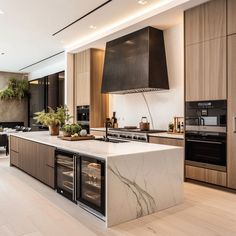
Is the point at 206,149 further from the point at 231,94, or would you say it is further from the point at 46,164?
the point at 46,164

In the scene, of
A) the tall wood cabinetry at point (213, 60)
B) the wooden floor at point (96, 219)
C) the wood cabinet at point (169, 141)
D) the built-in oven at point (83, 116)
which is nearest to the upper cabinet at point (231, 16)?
the tall wood cabinetry at point (213, 60)

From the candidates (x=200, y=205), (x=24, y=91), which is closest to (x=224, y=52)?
(x=200, y=205)

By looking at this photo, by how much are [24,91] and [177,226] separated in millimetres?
10162

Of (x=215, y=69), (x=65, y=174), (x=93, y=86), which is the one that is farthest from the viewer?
(x=93, y=86)

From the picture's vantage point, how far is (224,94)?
12.6ft

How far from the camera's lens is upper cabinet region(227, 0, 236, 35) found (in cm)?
372

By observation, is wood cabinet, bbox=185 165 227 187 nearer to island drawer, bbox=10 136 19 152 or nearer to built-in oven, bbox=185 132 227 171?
built-in oven, bbox=185 132 227 171

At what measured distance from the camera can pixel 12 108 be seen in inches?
448

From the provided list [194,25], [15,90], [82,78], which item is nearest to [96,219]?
[194,25]

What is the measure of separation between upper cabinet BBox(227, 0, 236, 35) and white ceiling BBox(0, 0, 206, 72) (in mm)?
516

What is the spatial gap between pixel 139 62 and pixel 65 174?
9.42 ft

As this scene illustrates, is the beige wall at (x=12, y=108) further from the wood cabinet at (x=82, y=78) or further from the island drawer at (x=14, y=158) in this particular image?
the island drawer at (x=14, y=158)

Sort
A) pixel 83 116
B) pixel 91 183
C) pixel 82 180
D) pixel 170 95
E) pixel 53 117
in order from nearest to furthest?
pixel 91 183, pixel 82 180, pixel 53 117, pixel 170 95, pixel 83 116

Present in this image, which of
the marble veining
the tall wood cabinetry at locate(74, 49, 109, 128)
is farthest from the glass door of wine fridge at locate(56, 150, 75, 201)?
the tall wood cabinetry at locate(74, 49, 109, 128)
